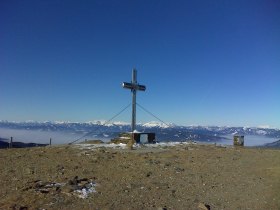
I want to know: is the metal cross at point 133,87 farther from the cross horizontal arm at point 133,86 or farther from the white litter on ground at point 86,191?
the white litter on ground at point 86,191

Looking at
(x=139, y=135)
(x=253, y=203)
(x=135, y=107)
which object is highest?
(x=135, y=107)

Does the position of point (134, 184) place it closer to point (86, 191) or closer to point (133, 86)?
point (86, 191)

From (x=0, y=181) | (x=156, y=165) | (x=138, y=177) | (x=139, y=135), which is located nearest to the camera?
(x=0, y=181)

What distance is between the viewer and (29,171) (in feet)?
51.5

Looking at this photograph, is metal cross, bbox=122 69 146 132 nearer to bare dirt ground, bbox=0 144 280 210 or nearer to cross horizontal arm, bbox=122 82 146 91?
cross horizontal arm, bbox=122 82 146 91

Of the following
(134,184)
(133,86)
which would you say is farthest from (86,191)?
(133,86)

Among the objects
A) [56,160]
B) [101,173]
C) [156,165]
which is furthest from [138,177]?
[56,160]

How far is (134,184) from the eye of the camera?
13984mm

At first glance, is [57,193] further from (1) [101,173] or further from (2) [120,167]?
(2) [120,167]

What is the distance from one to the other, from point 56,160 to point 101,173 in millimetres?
4849

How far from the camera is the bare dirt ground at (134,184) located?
11516 mm

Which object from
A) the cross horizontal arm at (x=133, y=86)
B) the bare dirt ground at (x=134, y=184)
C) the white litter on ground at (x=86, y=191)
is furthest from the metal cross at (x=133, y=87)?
the white litter on ground at (x=86, y=191)

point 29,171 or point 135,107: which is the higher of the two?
point 135,107

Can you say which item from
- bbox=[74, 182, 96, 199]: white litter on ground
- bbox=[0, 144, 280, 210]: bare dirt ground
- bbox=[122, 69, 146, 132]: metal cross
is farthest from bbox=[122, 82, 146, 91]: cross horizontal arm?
bbox=[74, 182, 96, 199]: white litter on ground
